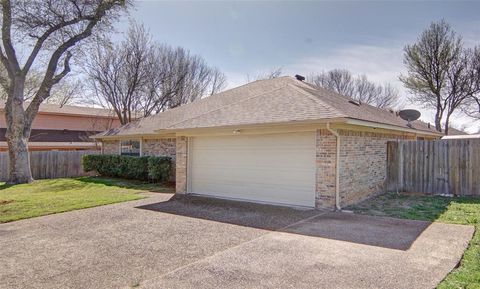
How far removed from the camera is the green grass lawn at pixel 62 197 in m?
9.04

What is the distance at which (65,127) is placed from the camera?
90.4ft

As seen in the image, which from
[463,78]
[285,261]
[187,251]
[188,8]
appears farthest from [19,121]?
[463,78]

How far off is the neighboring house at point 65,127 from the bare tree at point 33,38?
9.20m

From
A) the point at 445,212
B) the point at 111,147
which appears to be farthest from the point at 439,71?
the point at 111,147

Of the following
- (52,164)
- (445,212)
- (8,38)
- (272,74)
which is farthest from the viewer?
(272,74)

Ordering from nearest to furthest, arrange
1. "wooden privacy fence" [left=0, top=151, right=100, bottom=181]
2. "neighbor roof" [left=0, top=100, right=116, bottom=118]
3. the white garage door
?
the white garage door, "wooden privacy fence" [left=0, top=151, right=100, bottom=181], "neighbor roof" [left=0, top=100, right=116, bottom=118]

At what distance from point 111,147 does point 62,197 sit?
8.18 metres

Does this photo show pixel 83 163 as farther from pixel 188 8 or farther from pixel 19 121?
pixel 188 8

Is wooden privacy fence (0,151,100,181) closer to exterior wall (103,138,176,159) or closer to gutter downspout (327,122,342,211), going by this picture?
exterior wall (103,138,176,159)

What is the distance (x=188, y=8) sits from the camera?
13.1 metres

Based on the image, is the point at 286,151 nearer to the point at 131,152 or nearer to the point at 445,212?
the point at 445,212

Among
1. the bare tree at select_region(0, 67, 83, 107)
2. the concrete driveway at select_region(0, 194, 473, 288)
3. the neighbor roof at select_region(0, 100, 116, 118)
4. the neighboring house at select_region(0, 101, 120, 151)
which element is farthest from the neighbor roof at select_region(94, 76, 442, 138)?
the bare tree at select_region(0, 67, 83, 107)

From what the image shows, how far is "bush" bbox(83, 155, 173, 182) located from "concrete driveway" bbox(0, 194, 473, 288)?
20.3 feet

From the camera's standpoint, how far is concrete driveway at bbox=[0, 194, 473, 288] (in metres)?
4.25
